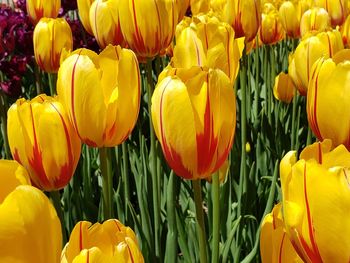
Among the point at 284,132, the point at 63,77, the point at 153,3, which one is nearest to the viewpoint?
the point at 63,77

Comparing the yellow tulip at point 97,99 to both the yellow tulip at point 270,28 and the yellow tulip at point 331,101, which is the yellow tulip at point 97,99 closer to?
the yellow tulip at point 331,101

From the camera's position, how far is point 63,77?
1.20 m

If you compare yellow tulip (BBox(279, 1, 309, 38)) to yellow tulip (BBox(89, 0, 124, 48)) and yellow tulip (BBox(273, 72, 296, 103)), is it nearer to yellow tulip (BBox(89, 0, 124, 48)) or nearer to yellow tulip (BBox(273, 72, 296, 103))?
yellow tulip (BBox(273, 72, 296, 103))

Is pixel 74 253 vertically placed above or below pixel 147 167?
above

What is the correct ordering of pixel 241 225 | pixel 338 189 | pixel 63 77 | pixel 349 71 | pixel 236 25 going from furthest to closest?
pixel 236 25 → pixel 241 225 → pixel 63 77 → pixel 349 71 → pixel 338 189

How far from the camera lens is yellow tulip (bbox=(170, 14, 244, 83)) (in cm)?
135

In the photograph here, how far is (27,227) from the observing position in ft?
2.16

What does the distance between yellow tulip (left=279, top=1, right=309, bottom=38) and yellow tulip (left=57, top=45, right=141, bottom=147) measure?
64.4 inches

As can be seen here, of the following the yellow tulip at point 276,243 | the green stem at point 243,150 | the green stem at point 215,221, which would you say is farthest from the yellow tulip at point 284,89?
the yellow tulip at point 276,243

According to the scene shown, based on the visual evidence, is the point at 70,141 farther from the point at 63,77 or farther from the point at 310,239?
the point at 310,239

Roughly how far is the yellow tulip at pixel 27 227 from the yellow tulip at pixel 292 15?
2.19 m

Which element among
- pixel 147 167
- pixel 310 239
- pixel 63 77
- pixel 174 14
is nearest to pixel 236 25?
pixel 174 14

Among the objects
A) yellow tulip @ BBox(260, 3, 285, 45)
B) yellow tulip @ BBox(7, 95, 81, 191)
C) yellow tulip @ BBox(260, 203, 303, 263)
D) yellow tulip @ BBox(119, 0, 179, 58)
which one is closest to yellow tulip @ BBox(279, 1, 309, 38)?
yellow tulip @ BBox(260, 3, 285, 45)

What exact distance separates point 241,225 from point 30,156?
0.80m
